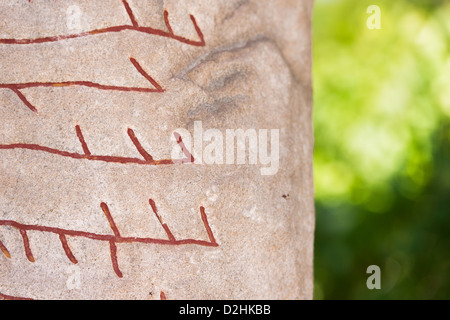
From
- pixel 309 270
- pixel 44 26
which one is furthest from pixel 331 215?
pixel 44 26

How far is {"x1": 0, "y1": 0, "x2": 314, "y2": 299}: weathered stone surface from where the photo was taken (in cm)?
86

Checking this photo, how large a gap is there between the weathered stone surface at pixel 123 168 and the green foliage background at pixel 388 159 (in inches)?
65.6

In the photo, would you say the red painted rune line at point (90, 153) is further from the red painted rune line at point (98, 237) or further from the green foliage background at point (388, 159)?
the green foliage background at point (388, 159)

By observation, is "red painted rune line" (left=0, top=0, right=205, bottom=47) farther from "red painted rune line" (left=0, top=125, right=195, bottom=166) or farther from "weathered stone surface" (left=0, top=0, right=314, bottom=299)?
"red painted rune line" (left=0, top=125, right=195, bottom=166)

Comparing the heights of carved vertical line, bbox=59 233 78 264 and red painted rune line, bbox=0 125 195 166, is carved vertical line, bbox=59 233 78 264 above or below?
below

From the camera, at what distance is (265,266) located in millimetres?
923

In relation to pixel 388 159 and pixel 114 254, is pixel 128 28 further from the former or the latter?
pixel 388 159

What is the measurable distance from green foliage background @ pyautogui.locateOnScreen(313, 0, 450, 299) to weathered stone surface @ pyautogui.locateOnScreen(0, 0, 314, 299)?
167cm

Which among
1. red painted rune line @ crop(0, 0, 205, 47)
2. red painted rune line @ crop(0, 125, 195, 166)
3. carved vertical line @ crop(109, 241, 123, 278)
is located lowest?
carved vertical line @ crop(109, 241, 123, 278)

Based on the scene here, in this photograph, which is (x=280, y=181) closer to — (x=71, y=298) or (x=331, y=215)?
(x=71, y=298)
